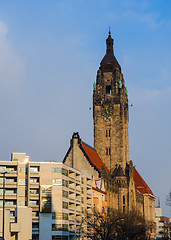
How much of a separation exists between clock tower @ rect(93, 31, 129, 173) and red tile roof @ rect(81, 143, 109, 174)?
2570 mm

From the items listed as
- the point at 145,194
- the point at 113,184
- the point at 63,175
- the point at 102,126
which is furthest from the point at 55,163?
the point at 145,194

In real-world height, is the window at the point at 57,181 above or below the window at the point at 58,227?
above

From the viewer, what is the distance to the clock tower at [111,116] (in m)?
145

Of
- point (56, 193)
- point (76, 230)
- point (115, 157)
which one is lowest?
point (76, 230)

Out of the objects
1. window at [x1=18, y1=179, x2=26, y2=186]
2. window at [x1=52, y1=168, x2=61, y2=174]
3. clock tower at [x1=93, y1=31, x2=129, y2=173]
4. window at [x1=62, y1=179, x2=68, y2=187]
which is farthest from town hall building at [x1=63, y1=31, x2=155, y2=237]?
window at [x1=18, y1=179, x2=26, y2=186]

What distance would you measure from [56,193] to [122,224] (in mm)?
17021

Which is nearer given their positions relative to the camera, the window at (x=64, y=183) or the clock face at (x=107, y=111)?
the window at (x=64, y=183)

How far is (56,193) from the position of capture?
97875mm

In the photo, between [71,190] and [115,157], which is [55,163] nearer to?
[71,190]

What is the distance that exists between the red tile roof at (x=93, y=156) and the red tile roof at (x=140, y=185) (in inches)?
988

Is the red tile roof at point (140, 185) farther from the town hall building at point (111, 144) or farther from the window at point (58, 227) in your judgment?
the window at point (58, 227)

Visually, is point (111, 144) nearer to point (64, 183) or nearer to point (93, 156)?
point (93, 156)

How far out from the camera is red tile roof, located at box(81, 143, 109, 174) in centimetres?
13498

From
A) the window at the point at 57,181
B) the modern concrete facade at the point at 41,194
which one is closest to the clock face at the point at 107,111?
the modern concrete facade at the point at 41,194
